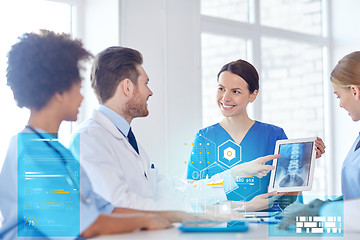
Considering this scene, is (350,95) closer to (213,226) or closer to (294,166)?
(294,166)

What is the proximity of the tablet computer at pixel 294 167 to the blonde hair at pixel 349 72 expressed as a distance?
34cm

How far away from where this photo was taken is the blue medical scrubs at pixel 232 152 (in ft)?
8.72

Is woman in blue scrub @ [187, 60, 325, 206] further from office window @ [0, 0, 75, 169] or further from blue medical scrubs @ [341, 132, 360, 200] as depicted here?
office window @ [0, 0, 75, 169]

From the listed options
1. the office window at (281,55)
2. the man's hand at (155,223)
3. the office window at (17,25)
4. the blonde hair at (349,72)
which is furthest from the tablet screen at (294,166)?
the office window at (281,55)

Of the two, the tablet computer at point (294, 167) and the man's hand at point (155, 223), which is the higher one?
the tablet computer at point (294, 167)

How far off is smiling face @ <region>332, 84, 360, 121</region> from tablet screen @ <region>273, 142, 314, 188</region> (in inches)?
12.5

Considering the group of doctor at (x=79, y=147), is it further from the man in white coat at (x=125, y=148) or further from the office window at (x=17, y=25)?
the office window at (x=17, y=25)

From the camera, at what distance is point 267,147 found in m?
2.83

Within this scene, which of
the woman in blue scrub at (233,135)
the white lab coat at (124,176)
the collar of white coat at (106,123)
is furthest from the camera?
the woman in blue scrub at (233,135)

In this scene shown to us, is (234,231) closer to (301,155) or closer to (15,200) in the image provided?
(15,200)

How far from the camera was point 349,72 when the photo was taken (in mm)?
2371

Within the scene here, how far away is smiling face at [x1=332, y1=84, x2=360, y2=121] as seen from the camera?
94.0 inches

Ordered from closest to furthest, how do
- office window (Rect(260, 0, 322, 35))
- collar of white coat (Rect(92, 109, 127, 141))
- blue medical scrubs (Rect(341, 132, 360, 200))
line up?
collar of white coat (Rect(92, 109, 127, 141)) < blue medical scrubs (Rect(341, 132, 360, 200)) < office window (Rect(260, 0, 322, 35))

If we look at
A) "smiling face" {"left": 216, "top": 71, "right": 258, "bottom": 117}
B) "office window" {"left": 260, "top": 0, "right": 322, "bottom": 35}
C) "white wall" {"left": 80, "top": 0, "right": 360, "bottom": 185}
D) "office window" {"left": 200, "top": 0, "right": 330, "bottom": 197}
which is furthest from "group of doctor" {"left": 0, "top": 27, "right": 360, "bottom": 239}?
"office window" {"left": 260, "top": 0, "right": 322, "bottom": 35}
